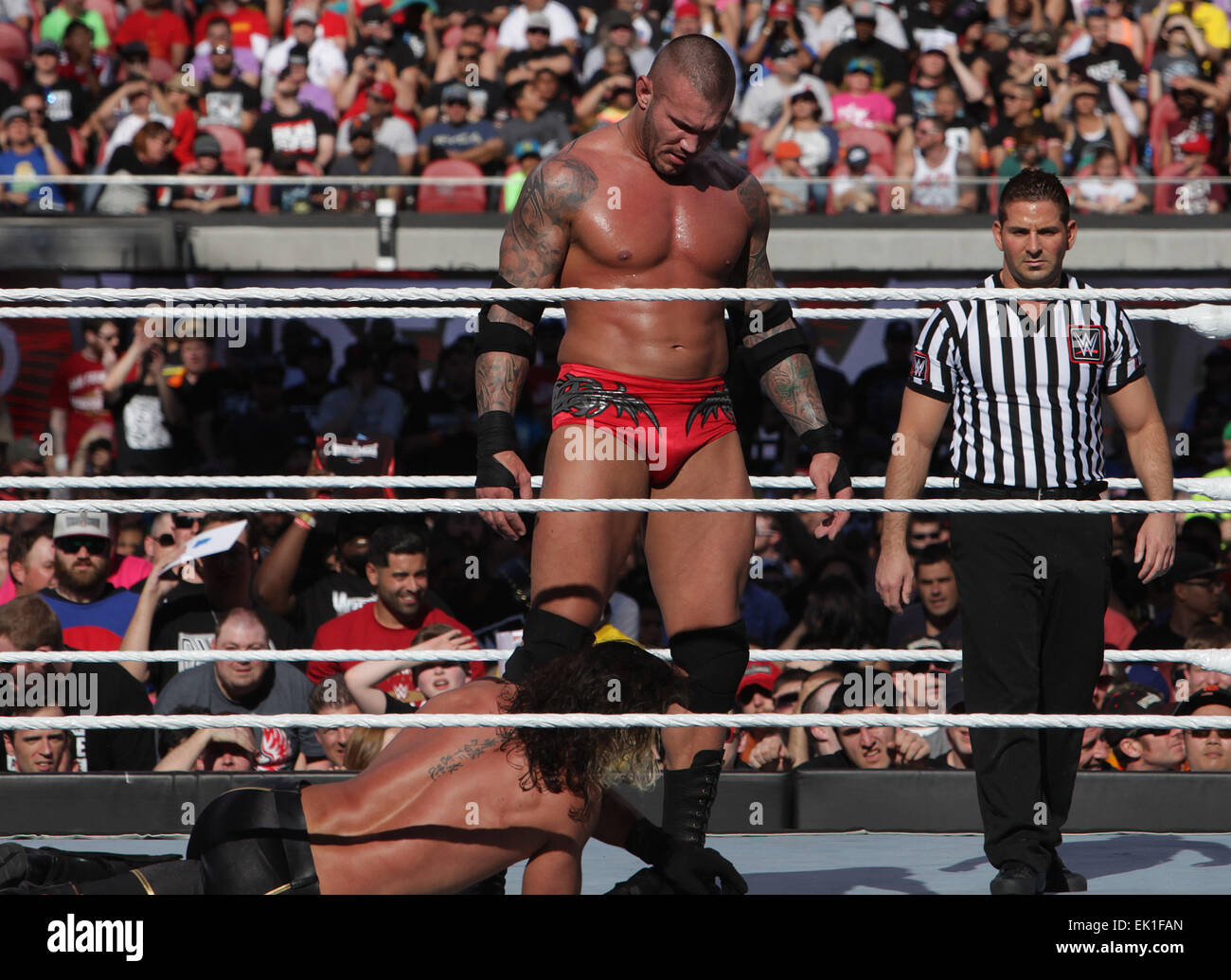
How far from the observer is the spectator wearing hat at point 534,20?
33.6ft

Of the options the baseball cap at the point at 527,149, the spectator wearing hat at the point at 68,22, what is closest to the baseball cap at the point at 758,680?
the baseball cap at the point at 527,149

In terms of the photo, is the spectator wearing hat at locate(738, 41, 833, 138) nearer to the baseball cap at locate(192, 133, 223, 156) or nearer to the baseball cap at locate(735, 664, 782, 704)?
the baseball cap at locate(192, 133, 223, 156)

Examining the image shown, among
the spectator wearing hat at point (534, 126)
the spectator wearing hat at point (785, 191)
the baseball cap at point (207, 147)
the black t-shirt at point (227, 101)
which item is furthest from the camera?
the black t-shirt at point (227, 101)

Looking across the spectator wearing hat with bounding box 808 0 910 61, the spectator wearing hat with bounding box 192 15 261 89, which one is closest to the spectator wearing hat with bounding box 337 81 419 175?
the spectator wearing hat with bounding box 192 15 261 89

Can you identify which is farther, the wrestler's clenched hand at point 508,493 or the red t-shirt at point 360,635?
the red t-shirt at point 360,635

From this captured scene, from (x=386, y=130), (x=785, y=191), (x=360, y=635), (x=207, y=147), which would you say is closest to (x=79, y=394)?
(x=207, y=147)

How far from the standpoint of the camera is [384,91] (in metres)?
9.70

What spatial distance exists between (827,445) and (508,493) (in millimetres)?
850

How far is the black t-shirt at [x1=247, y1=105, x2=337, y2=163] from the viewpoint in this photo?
932 cm

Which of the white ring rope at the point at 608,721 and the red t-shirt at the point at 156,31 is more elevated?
the red t-shirt at the point at 156,31

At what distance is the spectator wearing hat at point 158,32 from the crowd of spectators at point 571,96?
0.05 feet

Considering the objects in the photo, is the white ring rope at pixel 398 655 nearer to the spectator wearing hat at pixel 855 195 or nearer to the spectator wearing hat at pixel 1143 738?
the spectator wearing hat at pixel 1143 738

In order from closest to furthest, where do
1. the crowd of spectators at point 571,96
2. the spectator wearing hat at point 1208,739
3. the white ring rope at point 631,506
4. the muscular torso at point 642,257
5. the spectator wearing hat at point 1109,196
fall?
1. the white ring rope at point 631,506
2. the muscular torso at point 642,257
3. the spectator wearing hat at point 1208,739
4. the spectator wearing hat at point 1109,196
5. the crowd of spectators at point 571,96

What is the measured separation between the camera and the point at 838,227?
8.69 meters
